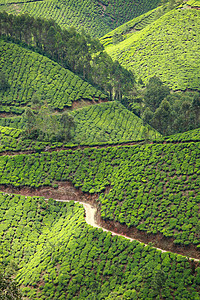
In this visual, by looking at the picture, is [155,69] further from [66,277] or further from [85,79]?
[66,277]

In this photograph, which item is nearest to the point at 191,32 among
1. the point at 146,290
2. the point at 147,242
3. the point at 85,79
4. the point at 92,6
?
the point at 85,79

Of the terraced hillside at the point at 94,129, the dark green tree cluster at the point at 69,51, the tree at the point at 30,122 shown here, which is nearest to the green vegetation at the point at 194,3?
the dark green tree cluster at the point at 69,51

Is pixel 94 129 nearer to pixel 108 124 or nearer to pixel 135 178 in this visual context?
pixel 108 124

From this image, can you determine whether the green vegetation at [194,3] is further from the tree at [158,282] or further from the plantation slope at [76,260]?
the tree at [158,282]

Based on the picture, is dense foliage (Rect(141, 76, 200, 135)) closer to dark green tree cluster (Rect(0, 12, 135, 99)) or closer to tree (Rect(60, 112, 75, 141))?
dark green tree cluster (Rect(0, 12, 135, 99))

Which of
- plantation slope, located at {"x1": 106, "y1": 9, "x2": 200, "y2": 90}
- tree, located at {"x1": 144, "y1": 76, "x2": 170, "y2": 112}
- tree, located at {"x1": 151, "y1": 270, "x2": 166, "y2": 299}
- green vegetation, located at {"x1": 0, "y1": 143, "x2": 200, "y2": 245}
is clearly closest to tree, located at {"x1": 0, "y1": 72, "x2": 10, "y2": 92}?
green vegetation, located at {"x1": 0, "y1": 143, "x2": 200, "y2": 245}

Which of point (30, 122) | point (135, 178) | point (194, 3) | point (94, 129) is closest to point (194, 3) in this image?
point (194, 3)
